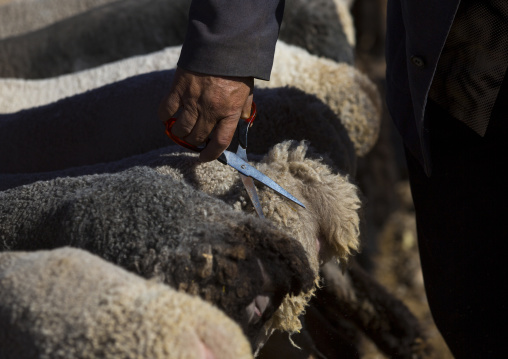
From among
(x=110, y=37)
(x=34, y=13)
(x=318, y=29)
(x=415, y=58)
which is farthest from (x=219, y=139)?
(x=34, y=13)

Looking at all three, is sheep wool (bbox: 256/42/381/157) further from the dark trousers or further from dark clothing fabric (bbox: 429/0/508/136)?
dark clothing fabric (bbox: 429/0/508/136)

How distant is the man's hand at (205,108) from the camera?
2.71 ft

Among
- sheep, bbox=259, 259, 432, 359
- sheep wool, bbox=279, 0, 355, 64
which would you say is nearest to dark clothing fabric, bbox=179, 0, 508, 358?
sheep, bbox=259, 259, 432, 359

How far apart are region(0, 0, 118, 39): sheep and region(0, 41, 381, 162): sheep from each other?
85cm

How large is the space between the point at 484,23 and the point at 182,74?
46cm

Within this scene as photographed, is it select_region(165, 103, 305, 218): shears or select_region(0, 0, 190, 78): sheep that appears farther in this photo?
select_region(0, 0, 190, 78): sheep

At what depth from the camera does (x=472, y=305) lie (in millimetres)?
943

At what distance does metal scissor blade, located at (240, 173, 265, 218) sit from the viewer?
0.79 meters

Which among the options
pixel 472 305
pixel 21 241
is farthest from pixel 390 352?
pixel 21 241

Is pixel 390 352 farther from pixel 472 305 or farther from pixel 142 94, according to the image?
pixel 142 94

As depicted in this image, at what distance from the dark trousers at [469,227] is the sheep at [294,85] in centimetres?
27

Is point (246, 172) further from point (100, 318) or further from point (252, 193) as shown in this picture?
point (100, 318)

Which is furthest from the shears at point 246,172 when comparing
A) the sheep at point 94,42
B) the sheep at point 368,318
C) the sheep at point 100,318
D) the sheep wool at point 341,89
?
the sheep at point 94,42

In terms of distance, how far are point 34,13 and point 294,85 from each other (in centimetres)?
151
